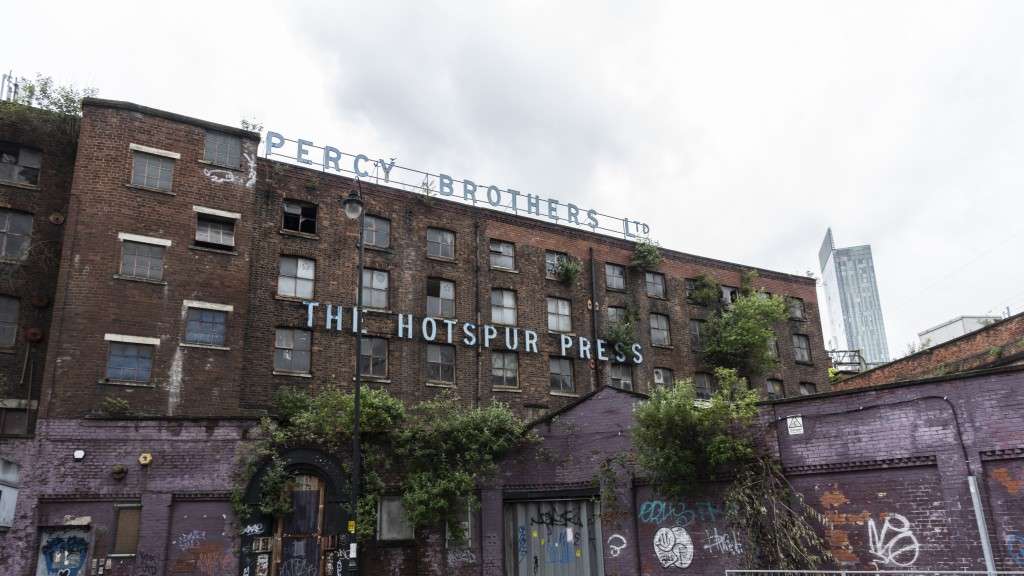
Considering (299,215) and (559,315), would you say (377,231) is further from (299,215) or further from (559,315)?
(559,315)

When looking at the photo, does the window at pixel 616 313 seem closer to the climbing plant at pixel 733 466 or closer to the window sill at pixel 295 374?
the window sill at pixel 295 374

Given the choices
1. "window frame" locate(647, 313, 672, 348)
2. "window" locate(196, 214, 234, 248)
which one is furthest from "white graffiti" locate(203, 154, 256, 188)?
"window frame" locate(647, 313, 672, 348)

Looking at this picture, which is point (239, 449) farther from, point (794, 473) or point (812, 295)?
point (812, 295)

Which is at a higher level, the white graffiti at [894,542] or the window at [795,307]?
the window at [795,307]

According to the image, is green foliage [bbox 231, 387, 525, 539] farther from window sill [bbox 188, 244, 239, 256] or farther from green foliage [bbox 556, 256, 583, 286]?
green foliage [bbox 556, 256, 583, 286]

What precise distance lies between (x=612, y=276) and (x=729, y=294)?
7.45 meters

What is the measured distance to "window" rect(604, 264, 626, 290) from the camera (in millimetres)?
34938

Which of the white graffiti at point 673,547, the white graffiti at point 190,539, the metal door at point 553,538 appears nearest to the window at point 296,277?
the white graffiti at point 190,539

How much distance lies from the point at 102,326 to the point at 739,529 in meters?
18.2

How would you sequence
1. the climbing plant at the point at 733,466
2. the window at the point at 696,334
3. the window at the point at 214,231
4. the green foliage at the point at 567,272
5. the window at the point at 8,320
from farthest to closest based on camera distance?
the window at the point at 696,334 → the green foliage at the point at 567,272 → the window at the point at 214,231 → the window at the point at 8,320 → the climbing plant at the point at 733,466

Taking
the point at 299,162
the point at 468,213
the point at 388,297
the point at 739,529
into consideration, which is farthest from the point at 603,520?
the point at 299,162

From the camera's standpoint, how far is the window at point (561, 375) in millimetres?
31781

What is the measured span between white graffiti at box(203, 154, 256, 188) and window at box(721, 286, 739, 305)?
77.7 feet

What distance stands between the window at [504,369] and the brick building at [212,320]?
6 centimetres
